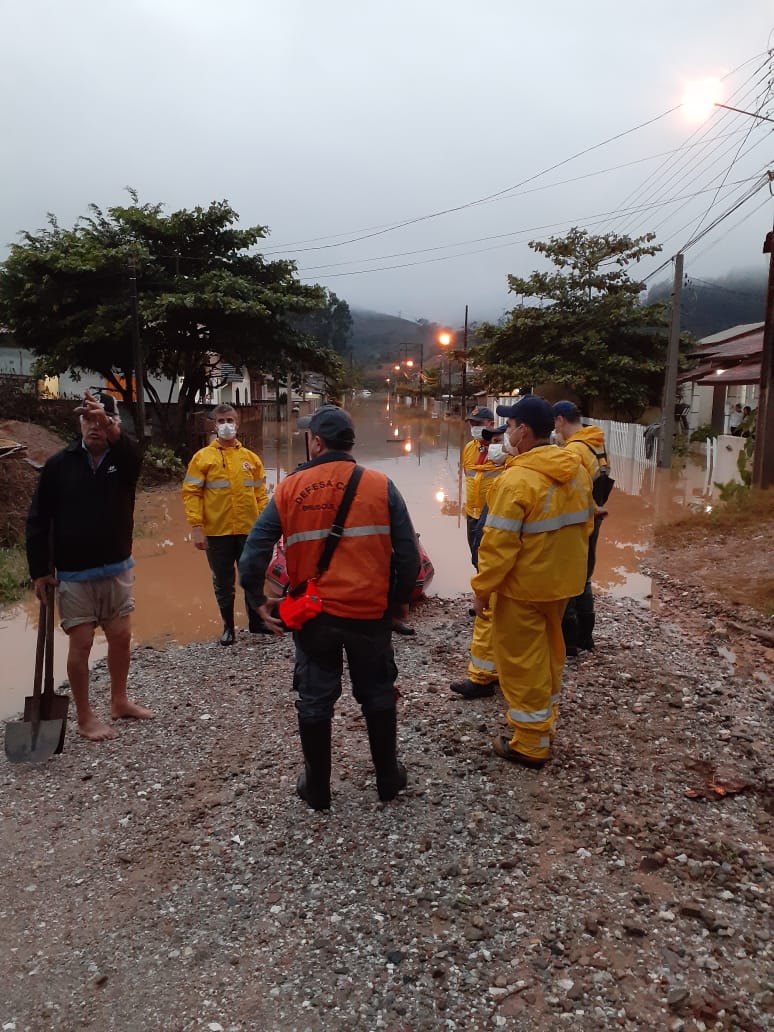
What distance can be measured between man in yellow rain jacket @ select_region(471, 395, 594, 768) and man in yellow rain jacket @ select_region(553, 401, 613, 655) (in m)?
0.96

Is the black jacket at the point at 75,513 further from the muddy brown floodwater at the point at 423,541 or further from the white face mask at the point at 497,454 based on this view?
the white face mask at the point at 497,454

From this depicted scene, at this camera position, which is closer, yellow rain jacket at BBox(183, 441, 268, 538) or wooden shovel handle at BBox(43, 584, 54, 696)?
wooden shovel handle at BBox(43, 584, 54, 696)

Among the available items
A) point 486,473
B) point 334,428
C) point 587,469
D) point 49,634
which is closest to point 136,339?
point 486,473

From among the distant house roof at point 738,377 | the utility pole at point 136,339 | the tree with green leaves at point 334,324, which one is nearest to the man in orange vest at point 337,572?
the utility pole at point 136,339

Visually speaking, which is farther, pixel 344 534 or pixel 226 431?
pixel 226 431

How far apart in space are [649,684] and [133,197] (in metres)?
20.1

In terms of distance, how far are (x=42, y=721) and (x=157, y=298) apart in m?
14.7

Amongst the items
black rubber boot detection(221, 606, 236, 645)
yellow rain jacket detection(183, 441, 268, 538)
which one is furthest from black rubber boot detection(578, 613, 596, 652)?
black rubber boot detection(221, 606, 236, 645)

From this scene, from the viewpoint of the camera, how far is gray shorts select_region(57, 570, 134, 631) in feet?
12.2

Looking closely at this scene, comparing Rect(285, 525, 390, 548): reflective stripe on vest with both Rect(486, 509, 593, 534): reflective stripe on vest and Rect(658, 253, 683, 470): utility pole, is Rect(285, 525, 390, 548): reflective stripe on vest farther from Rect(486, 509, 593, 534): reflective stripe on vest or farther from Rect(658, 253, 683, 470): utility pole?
Rect(658, 253, 683, 470): utility pole

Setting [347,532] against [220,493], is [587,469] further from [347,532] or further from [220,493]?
[220,493]

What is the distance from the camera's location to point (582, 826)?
294 cm

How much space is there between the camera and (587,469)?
14.1 ft

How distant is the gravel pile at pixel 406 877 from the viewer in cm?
213
